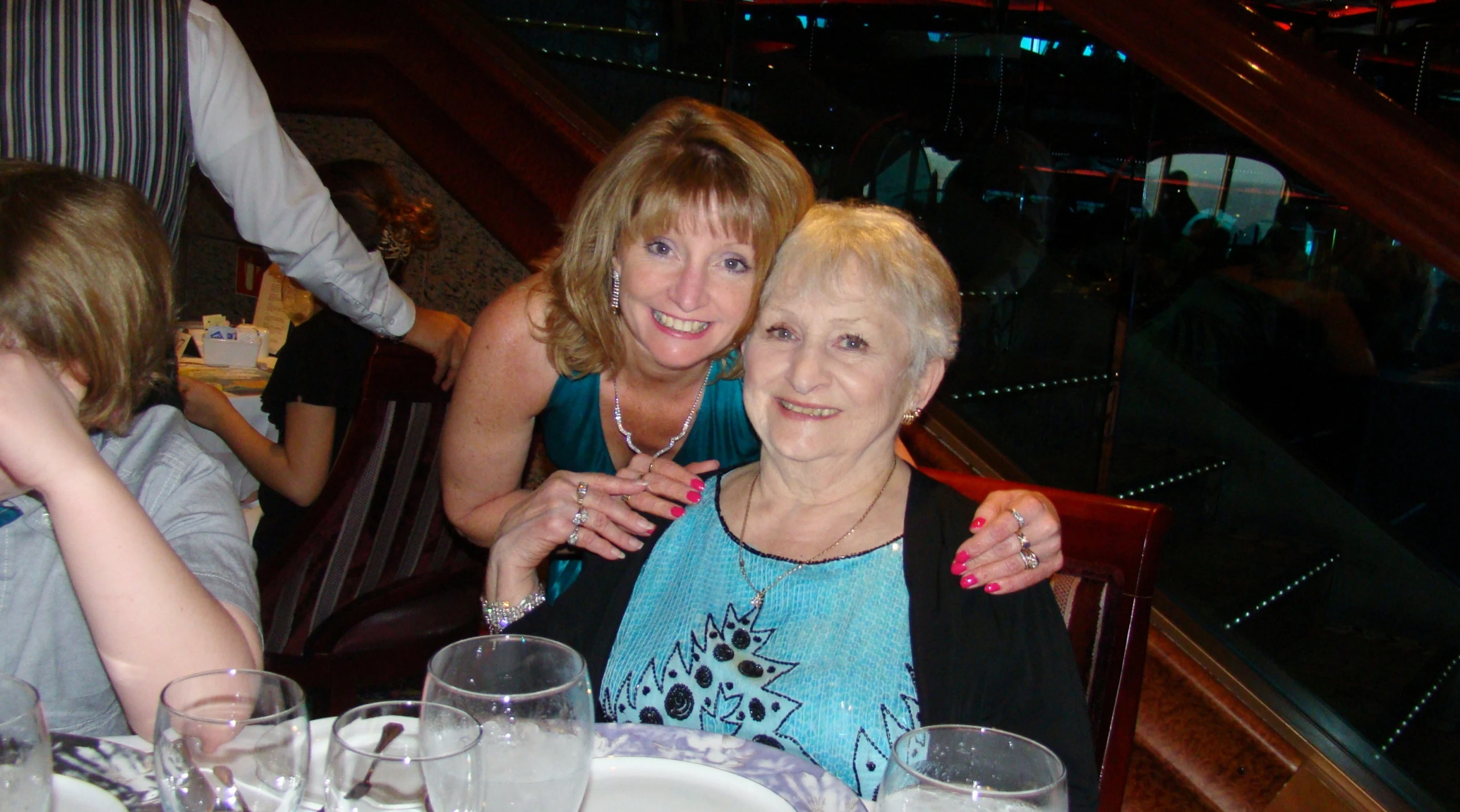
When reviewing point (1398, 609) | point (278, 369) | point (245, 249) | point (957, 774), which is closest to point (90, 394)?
point (957, 774)

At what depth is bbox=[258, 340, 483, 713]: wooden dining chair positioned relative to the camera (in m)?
2.22

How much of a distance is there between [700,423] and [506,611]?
60cm

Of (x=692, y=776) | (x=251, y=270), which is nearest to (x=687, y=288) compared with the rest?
Answer: (x=692, y=776)

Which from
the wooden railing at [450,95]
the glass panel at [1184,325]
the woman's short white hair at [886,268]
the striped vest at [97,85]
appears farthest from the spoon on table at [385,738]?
the wooden railing at [450,95]

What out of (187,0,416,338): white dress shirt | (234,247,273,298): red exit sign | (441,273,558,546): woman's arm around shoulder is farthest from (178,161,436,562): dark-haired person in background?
(234,247,273,298): red exit sign

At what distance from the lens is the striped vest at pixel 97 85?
187 cm

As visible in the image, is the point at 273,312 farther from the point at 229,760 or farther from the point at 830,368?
the point at 229,760

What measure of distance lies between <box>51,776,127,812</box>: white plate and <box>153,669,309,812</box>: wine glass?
0.16 metres

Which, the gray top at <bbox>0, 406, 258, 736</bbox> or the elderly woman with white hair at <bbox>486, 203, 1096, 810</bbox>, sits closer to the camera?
the gray top at <bbox>0, 406, 258, 736</bbox>

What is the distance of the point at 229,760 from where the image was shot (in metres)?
0.71

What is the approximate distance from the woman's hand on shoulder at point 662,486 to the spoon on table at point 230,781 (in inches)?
32.4

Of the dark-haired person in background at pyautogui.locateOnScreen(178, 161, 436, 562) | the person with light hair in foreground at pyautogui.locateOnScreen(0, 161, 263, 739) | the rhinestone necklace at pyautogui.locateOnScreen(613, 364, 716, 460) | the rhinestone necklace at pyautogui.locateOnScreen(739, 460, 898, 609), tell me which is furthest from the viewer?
the dark-haired person in background at pyautogui.locateOnScreen(178, 161, 436, 562)

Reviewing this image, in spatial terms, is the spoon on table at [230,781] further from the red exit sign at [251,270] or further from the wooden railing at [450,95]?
the red exit sign at [251,270]

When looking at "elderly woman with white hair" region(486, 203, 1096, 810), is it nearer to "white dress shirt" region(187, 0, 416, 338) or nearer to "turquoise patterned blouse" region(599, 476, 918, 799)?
"turquoise patterned blouse" region(599, 476, 918, 799)
